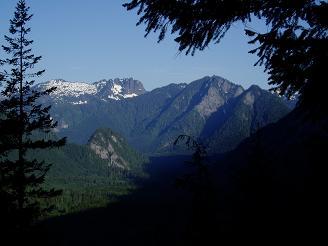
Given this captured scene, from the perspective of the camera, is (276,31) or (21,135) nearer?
(276,31)

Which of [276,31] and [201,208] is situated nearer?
[276,31]

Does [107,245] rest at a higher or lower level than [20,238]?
lower

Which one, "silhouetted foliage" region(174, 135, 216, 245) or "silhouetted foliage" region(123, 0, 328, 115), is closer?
"silhouetted foliage" region(123, 0, 328, 115)

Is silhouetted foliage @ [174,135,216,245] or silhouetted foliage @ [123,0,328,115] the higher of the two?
silhouetted foliage @ [123,0,328,115]

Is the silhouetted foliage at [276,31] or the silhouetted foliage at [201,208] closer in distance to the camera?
the silhouetted foliage at [276,31]

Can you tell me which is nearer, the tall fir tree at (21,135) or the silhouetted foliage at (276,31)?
the silhouetted foliage at (276,31)

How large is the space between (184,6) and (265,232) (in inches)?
643

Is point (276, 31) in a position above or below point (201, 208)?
above

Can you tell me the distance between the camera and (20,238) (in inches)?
818

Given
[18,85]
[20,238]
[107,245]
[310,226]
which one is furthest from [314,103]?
[107,245]

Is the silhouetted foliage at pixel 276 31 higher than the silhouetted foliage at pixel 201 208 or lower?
higher

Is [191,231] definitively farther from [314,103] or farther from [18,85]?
[314,103]

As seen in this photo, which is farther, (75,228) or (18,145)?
(75,228)

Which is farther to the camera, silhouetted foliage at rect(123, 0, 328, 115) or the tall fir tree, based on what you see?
the tall fir tree
